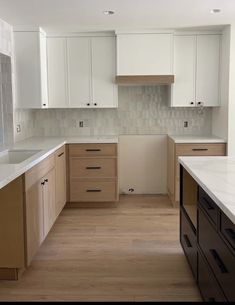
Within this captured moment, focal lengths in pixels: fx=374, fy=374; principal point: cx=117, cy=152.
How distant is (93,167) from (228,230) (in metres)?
3.17

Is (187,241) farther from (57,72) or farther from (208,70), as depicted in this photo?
(57,72)

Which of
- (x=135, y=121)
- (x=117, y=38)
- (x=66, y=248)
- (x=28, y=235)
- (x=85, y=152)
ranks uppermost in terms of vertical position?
(x=117, y=38)

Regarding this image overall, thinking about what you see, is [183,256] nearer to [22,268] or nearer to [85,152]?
[22,268]

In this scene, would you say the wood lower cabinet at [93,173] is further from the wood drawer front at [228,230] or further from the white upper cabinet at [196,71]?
the wood drawer front at [228,230]

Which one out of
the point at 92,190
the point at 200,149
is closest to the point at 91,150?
the point at 92,190

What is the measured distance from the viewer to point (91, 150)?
4.88 metres

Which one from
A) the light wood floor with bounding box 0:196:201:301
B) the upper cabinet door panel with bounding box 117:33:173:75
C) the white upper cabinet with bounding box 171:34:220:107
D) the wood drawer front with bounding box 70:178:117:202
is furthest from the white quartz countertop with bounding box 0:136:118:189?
the white upper cabinet with bounding box 171:34:220:107

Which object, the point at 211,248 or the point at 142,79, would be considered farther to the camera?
the point at 142,79

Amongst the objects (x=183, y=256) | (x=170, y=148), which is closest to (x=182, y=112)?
(x=170, y=148)

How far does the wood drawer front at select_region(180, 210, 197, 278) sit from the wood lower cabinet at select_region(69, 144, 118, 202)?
1.75 m

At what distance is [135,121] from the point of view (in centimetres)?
560

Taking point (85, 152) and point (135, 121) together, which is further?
point (135, 121)

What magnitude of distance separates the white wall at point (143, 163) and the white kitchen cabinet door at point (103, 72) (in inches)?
29.0

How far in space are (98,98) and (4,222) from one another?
2.61 metres
